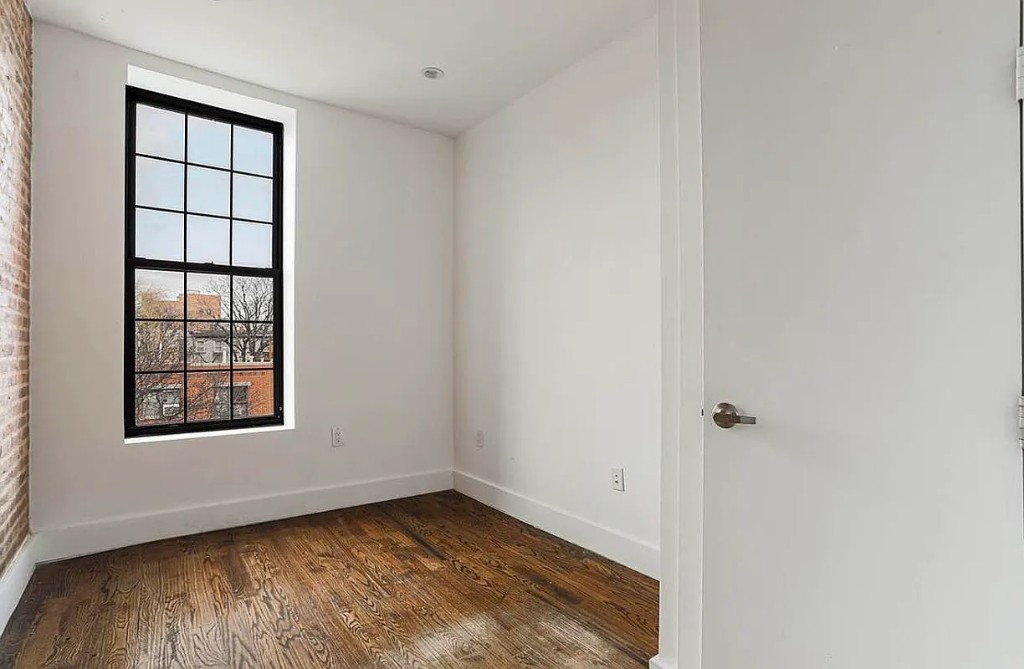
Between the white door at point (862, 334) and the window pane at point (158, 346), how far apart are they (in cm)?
304

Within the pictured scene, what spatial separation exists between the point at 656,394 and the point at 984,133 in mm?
1706

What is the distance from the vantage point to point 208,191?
346 centimetres

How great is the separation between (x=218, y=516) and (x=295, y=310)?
1.26 m

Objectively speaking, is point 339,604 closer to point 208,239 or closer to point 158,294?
point 158,294

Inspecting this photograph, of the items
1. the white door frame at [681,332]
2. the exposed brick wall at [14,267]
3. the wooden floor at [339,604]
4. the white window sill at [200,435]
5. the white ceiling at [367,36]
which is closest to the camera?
the white door frame at [681,332]

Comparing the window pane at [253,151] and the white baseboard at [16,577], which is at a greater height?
the window pane at [253,151]

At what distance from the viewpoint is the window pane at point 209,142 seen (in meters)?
3.42

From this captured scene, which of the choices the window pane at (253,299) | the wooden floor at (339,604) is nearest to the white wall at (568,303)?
the wooden floor at (339,604)

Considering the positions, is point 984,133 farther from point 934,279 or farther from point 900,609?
point 900,609

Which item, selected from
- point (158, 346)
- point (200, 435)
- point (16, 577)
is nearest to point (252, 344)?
point (158, 346)

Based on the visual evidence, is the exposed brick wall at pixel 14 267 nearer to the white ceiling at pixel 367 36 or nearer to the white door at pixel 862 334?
the white ceiling at pixel 367 36

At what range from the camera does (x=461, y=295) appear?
162 inches

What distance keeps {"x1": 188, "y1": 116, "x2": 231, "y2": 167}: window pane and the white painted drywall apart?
0.32 m

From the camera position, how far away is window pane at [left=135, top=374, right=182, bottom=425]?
3.20 meters
